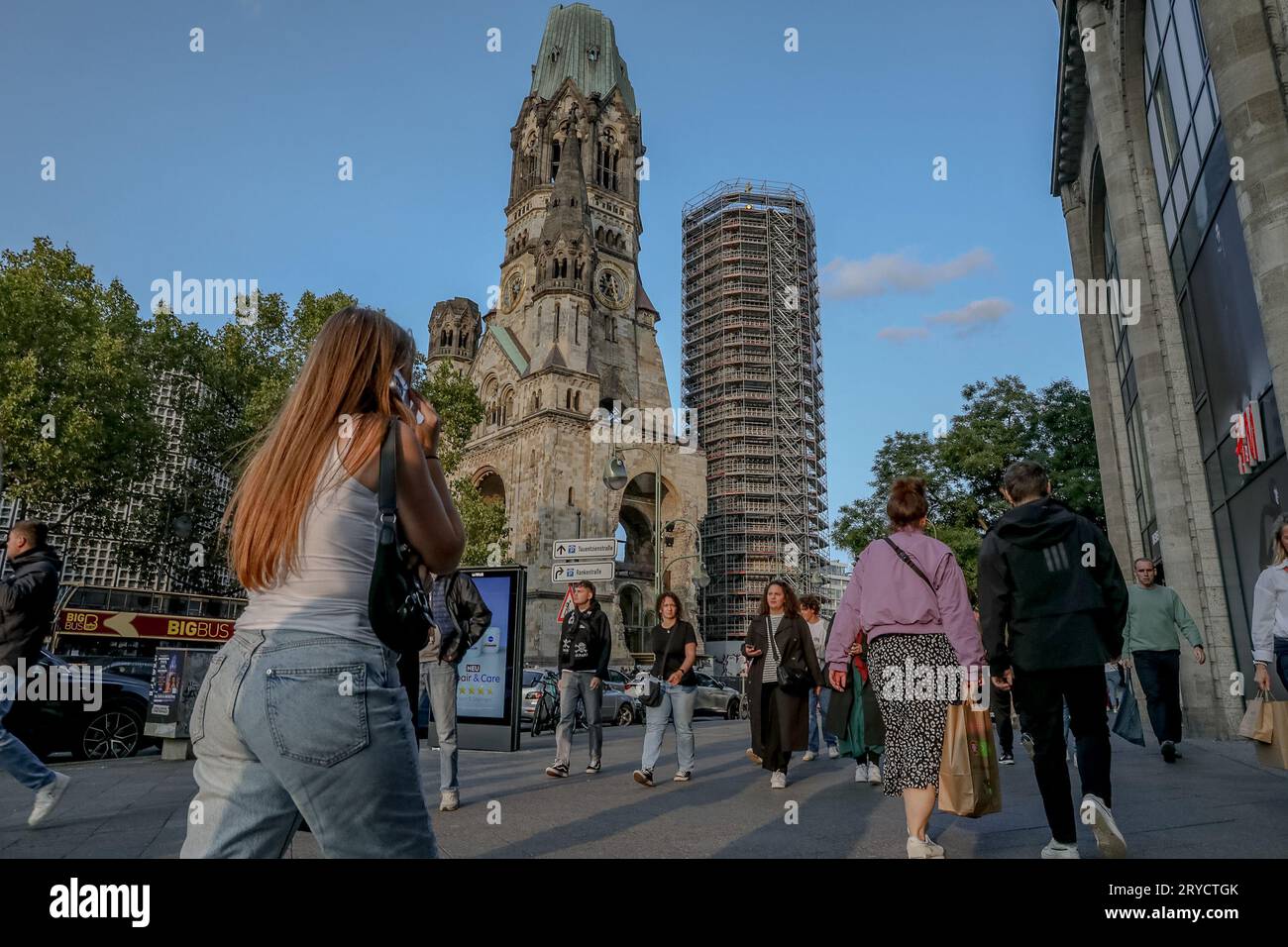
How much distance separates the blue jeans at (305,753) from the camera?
1.71m

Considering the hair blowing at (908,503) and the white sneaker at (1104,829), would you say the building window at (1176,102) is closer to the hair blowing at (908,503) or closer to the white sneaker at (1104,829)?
the hair blowing at (908,503)

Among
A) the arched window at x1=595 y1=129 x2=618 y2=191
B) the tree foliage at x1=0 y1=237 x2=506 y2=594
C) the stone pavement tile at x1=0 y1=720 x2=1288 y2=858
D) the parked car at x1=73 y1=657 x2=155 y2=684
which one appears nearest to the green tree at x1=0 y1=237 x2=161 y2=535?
the tree foliage at x1=0 y1=237 x2=506 y2=594

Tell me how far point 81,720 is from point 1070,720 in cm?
1146

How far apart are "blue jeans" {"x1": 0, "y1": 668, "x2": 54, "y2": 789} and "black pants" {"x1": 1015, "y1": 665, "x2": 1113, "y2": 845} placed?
19.6 ft

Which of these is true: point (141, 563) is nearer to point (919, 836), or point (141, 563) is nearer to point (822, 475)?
point (919, 836)

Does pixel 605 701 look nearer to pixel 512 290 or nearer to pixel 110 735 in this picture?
pixel 110 735

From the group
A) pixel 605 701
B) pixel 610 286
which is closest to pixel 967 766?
pixel 605 701

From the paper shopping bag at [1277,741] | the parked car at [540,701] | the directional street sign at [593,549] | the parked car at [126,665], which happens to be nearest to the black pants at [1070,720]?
the paper shopping bag at [1277,741]

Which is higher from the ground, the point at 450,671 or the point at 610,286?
the point at 610,286

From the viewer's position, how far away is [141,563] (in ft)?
111

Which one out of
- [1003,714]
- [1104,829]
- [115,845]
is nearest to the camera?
[1104,829]

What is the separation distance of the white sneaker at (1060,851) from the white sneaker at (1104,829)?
144 millimetres

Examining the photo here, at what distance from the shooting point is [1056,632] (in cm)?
441

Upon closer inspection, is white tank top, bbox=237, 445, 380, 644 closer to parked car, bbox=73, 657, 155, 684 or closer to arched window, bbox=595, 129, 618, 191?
parked car, bbox=73, 657, 155, 684
